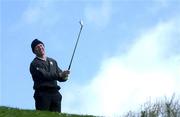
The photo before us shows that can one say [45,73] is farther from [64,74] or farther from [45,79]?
[64,74]

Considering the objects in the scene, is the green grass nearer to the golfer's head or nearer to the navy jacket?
the navy jacket

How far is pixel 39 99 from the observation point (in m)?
14.5

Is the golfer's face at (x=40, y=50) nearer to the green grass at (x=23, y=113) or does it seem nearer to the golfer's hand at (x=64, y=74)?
the golfer's hand at (x=64, y=74)

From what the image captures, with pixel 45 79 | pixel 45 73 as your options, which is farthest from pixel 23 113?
pixel 45 73

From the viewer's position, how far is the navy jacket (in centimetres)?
1439

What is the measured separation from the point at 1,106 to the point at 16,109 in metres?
0.40

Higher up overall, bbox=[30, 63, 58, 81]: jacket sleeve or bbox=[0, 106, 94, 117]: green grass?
bbox=[30, 63, 58, 81]: jacket sleeve

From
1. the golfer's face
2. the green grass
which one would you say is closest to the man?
the golfer's face

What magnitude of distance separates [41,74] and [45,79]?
144mm

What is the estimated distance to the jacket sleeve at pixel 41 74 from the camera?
47.1 feet

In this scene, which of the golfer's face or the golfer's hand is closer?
the golfer's hand

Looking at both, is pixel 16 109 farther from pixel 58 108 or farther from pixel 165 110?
pixel 165 110

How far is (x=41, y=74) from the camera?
47.4ft

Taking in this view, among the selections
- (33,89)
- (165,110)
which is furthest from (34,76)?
(165,110)
